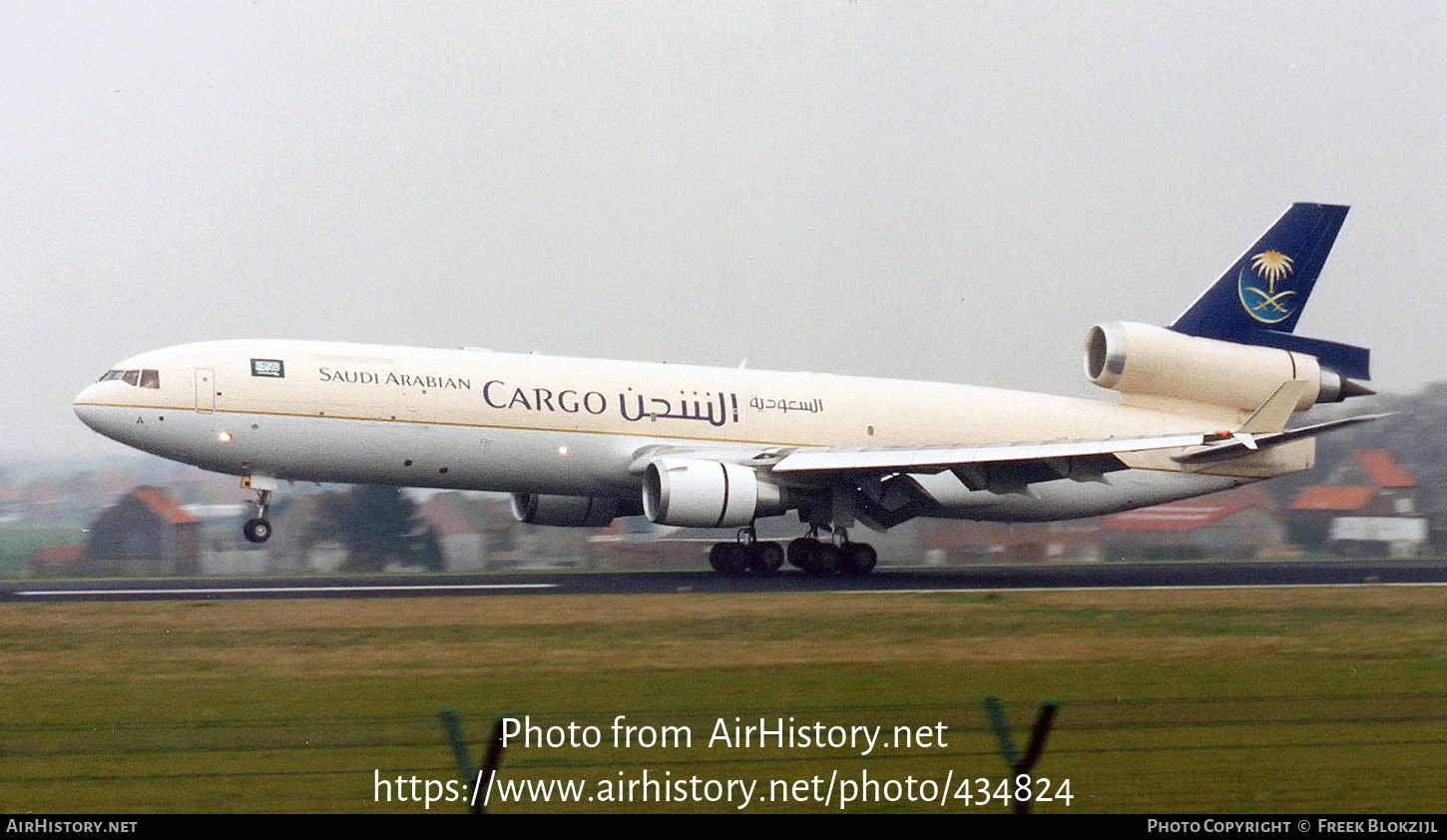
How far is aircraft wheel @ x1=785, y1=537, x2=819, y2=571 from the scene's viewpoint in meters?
27.9

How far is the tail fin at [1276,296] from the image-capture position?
3159 cm

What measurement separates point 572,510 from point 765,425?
439cm

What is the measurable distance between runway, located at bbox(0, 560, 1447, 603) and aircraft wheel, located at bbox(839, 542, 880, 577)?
305 millimetres

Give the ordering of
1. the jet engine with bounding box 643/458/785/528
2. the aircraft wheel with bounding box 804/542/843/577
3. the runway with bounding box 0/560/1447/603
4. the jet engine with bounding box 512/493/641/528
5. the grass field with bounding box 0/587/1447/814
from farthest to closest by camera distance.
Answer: the jet engine with bounding box 512/493/641/528
the aircraft wheel with bounding box 804/542/843/577
the jet engine with bounding box 643/458/785/528
the runway with bounding box 0/560/1447/603
the grass field with bounding box 0/587/1447/814

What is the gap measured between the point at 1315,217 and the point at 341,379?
68.3 feet

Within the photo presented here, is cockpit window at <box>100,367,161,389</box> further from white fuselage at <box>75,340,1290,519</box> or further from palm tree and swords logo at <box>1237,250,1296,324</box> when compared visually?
palm tree and swords logo at <box>1237,250,1296,324</box>

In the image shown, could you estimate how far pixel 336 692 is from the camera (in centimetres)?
1139

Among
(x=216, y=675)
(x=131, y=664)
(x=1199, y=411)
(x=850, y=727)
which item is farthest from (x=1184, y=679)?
(x=1199, y=411)

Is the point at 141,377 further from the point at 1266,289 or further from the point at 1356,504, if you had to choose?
the point at 1356,504

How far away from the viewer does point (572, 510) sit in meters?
30.1

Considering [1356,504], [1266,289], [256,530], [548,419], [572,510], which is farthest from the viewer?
[1356,504]

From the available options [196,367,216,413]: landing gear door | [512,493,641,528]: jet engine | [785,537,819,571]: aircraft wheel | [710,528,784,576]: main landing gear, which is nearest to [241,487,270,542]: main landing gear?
[196,367,216,413]: landing gear door

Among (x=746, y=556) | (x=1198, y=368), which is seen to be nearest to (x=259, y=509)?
(x=746, y=556)

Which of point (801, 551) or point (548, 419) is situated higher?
point (548, 419)
